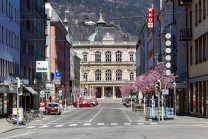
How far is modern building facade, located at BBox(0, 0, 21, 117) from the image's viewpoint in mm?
52406

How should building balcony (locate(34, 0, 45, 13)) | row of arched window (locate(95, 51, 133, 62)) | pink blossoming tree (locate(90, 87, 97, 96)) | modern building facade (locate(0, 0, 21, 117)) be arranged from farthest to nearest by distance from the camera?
row of arched window (locate(95, 51, 133, 62)) → pink blossoming tree (locate(90, 87, 97, 96)) → building balcony (locate(34, 0, 45, 13)) → modern building facade (locate(0, 0, 21, 117))

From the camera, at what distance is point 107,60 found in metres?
189

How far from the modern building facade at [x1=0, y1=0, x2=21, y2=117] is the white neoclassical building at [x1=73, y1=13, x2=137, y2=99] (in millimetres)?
122772

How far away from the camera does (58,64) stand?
105562 millimetres

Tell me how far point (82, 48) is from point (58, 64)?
8229cm

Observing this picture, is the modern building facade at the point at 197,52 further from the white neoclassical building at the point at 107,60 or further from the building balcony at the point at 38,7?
the white neoclassical building at the point at 107,60

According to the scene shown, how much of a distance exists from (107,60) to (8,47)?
5233 inches

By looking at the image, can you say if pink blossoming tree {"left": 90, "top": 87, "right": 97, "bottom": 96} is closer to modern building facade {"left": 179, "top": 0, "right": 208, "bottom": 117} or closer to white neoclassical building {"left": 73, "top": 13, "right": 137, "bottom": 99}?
white neoclassical building {"left": 73, "top": 13, "right": 137, "bottom": 99}

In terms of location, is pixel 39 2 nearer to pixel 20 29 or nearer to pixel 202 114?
pixel 20 29

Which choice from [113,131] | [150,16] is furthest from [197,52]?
[150,16]

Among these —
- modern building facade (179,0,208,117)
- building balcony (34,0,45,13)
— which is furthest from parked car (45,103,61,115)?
modern building facade (179,0,208,117)

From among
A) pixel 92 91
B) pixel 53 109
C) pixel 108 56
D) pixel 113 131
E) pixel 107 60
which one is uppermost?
pixel 108 56

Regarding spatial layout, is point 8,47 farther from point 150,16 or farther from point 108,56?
point 108,56

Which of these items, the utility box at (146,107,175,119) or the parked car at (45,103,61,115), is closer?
the utility box at (146,107,175,119)
